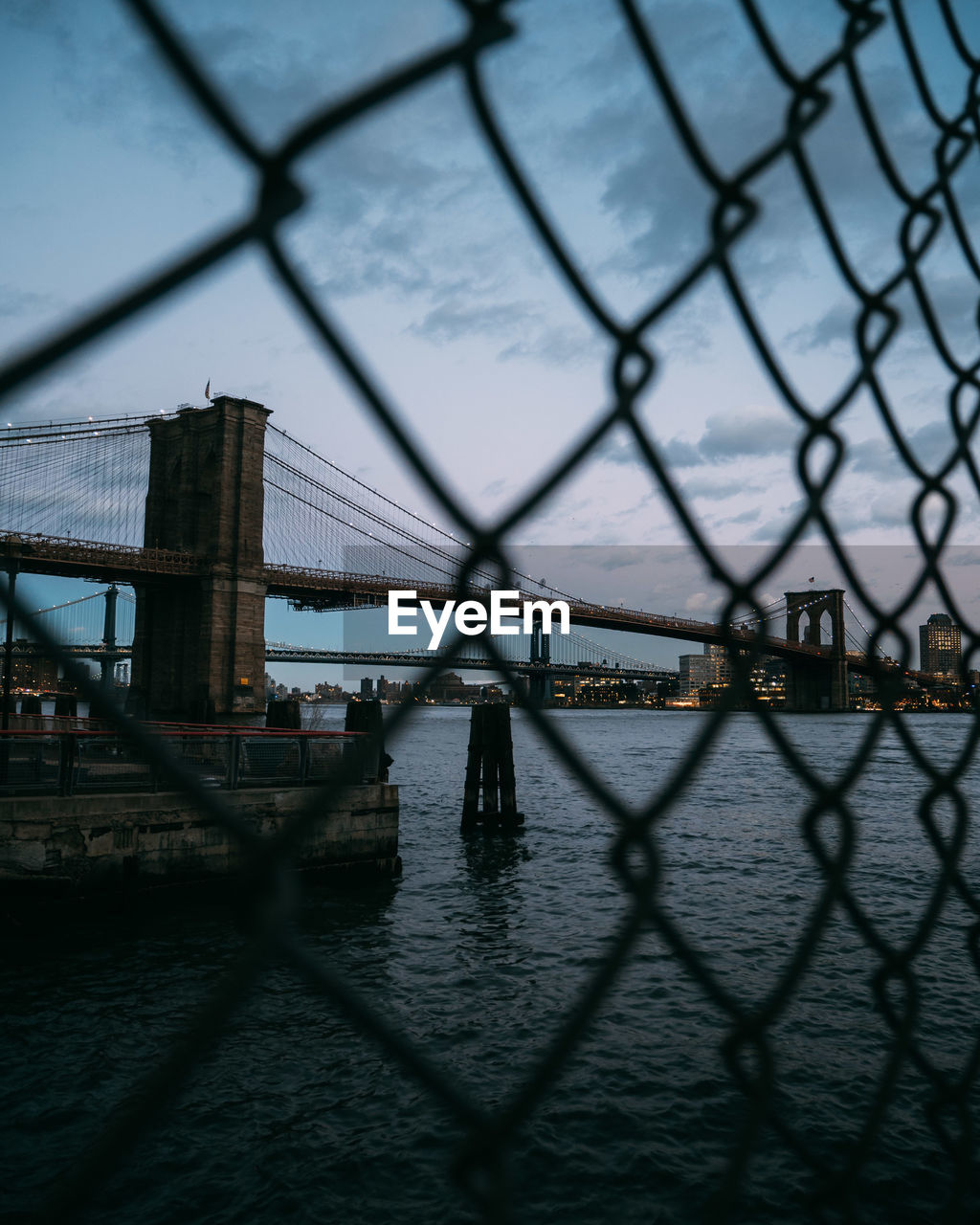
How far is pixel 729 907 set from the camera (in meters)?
12.7

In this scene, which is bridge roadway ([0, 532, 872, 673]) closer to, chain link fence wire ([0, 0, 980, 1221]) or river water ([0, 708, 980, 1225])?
river water ([0, 708, 980, 1225])

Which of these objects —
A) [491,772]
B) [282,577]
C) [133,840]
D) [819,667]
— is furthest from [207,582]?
[819,667]

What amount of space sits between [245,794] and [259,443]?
100 feet


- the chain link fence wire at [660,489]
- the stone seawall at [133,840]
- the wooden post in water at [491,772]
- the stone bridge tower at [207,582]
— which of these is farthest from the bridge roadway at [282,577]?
the chain link fence wire at [660,489]

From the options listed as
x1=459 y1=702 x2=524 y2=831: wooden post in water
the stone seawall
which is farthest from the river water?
x1=459 y1=702 x2=524 y2=831: wooden post in water

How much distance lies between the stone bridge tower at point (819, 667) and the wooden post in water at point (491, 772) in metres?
60.0

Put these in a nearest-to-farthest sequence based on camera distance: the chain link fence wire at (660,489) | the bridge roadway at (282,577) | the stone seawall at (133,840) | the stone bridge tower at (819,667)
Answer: the chain link fence wire at (660,489)
the stone seawall at (133,840)
the bridge roadway at (282,577)
the stone bridge tower at (819,667)

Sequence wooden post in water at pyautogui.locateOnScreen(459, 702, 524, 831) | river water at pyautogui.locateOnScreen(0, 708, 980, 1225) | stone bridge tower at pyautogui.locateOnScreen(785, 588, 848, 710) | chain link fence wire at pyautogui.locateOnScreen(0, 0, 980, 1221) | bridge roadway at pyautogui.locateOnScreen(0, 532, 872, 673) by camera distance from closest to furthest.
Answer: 1. chain link fence wire at pyautogui.locateOnScreen(0, 0, 980, 1221)
2. river water at pyautogui.locateOnScreen(0, 708, 980, 1225)
3. wooden post in water at pyautogui.locateOnScreen(459, 702, 524, 831)
4. bridge roadway at pyautogui.locateOnScreen(0, 532, 872, 673)
5. stone bridge tower at pyautogui.locateOnScreen(785, 588, 848, 710)

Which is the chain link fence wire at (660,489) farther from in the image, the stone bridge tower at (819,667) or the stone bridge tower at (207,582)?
the stone bridge tower at (819,667)

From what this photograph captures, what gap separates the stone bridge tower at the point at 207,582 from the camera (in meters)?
36.7

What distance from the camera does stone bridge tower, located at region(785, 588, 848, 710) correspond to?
7606cm

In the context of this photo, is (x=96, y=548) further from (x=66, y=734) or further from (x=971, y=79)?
(x=971, y=79)

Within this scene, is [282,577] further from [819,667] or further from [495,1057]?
[819,667]

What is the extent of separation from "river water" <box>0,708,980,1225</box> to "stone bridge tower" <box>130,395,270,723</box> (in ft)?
81.8
